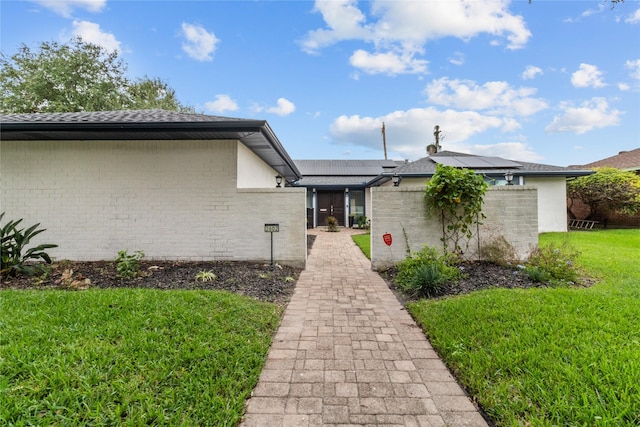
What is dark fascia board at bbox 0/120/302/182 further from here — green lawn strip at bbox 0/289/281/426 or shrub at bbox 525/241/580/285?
shrub at bbox 525/241/580/285

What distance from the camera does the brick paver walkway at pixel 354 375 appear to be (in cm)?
185

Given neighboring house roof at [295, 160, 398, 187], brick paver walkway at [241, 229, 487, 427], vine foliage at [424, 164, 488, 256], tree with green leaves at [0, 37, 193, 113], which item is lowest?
brick paver walkway at [241, 229, 487, 427]

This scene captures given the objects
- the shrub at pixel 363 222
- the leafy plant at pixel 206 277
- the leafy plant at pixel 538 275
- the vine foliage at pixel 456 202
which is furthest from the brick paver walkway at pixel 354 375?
the shrub at pixel 363 222

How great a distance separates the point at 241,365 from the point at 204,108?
988 inches

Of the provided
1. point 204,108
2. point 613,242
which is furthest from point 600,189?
point 204,108

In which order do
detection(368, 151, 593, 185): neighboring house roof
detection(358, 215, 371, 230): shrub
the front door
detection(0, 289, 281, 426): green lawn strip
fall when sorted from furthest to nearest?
the front door
detection(358, 215, 371, 230): shrub
detection(368, 151, 593, 185): neighboring house roof
detection(0, 289, 281, 426): green lawn strip

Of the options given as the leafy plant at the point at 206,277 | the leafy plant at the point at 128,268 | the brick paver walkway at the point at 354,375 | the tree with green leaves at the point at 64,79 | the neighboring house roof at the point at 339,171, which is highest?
the tree with green leaves at the point at 64,79

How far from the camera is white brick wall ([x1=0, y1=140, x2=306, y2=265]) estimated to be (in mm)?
6062

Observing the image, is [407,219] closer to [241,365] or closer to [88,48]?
[241,365]

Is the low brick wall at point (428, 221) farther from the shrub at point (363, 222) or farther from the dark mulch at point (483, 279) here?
the shrub at point (363, 222)

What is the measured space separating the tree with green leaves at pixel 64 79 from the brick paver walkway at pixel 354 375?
67.1ft

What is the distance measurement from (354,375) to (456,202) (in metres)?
4.50

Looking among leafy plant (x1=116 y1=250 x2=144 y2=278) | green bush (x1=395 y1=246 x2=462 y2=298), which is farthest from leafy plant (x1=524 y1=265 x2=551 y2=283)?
leafy plant (x1=116 y1=250 x2=144 y2=278)

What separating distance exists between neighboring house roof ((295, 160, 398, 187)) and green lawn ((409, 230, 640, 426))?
506 inches
